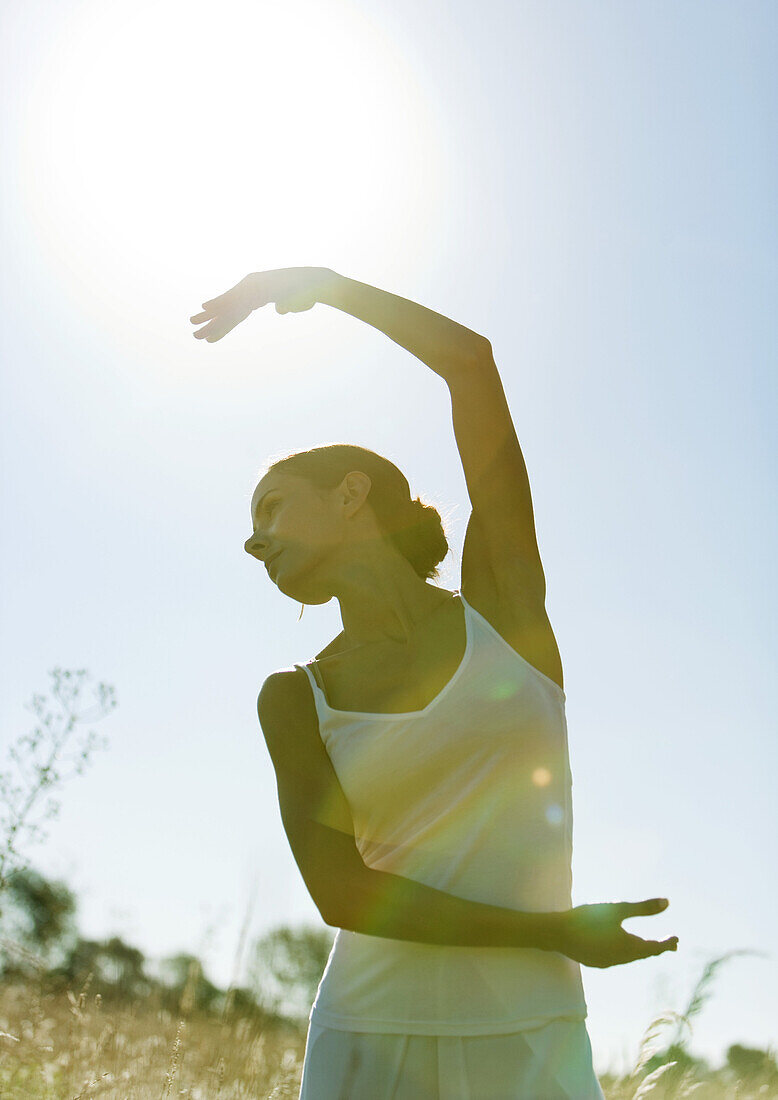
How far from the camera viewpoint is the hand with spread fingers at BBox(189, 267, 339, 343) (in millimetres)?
2469

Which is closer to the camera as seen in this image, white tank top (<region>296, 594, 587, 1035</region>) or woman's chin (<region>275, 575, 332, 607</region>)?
white tank top (<region>296, 594, 587, 1035</region>)

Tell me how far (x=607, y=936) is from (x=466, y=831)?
37 cm

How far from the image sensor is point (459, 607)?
2316 millimetres

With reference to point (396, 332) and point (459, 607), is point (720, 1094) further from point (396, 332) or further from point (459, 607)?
point (396, 332)

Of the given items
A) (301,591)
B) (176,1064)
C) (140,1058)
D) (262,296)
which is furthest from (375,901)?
(140,1058)

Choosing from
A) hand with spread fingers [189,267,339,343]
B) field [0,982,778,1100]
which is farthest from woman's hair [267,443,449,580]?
field [0,982,778,1100]

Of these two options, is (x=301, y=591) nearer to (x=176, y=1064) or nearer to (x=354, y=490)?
(x=354, y=490)

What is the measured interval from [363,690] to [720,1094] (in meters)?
3.37

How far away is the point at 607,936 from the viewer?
1655 mm

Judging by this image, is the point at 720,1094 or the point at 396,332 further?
the point at 720,1094

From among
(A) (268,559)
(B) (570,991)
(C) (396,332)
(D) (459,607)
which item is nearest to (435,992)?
(B) (570,991)

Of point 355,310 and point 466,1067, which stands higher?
point 355,310

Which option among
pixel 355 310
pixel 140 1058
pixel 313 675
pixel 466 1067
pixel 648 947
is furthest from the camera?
pixel 140 1058

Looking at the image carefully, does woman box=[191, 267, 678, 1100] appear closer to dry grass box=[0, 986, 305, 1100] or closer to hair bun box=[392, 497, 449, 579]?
hair bun box=[392, 497, 449, 579]
